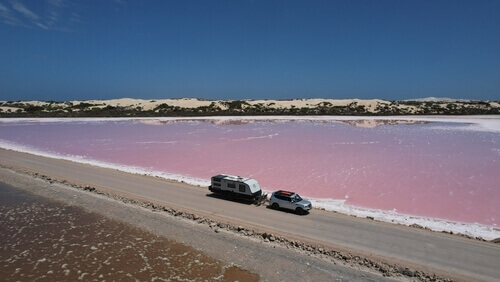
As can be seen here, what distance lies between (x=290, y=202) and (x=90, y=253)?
841 centimetres

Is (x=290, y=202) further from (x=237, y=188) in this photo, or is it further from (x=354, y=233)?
(x=354, y=233)

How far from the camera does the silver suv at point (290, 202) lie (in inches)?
618

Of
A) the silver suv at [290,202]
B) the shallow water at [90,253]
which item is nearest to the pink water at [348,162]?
the silver suv at [290,202]

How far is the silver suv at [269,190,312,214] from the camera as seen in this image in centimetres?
1570

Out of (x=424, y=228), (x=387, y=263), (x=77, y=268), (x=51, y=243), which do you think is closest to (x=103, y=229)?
(x=51, y=243)

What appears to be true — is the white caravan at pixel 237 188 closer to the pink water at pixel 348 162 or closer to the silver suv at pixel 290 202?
the silver suv at pixel 290 202

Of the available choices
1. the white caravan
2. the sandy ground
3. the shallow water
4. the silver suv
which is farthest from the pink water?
the shallow water

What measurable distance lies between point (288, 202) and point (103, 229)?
824 centimetres

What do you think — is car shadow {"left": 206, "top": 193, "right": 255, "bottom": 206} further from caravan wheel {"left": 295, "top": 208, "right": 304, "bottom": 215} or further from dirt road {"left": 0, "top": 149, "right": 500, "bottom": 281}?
caravan wheel {"left": 295, "top": 208, "right": 304, "bottom": 215}

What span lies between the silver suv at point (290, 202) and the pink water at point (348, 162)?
3.41 m

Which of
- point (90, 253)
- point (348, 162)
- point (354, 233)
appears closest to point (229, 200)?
point (354, 233)

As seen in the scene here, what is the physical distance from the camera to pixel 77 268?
11781 millimetres

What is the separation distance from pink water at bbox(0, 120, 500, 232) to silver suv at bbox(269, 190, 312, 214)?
11.2ft

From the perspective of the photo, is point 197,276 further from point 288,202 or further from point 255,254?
point 288,202
